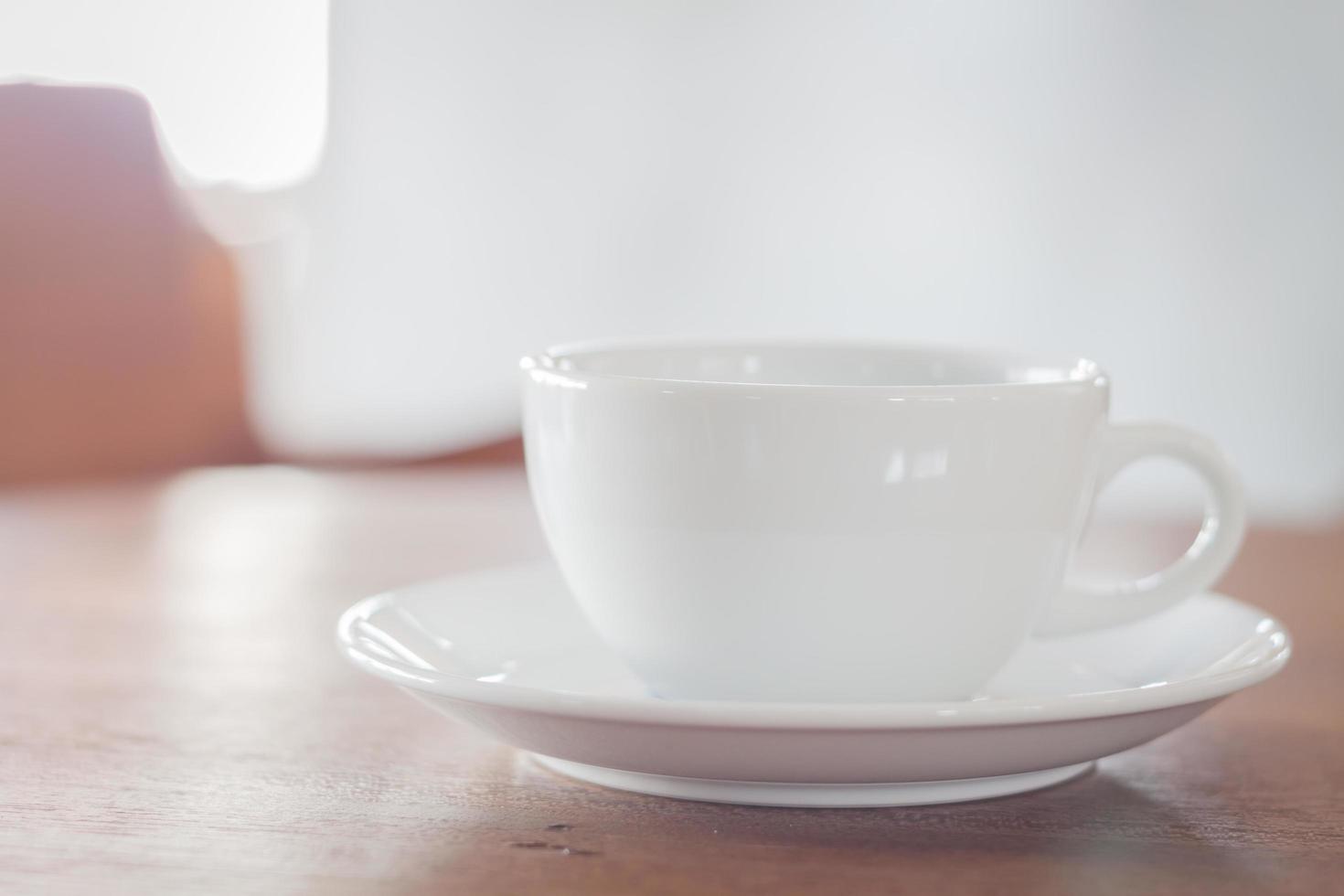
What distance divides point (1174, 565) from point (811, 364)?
0.54ft

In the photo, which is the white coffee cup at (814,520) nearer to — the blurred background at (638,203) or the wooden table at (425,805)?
the wooden table at (425,805)

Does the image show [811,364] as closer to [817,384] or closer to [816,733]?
[817,384]

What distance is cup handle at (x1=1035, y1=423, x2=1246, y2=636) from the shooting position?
0.50 m

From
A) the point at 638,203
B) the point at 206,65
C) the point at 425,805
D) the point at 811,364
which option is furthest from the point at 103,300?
the point at 425,805

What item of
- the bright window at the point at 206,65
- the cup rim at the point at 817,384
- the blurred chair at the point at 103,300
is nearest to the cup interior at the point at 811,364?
the cup rim at the point at 817,384

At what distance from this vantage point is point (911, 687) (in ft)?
1.51

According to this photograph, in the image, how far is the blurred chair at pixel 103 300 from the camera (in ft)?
6.99

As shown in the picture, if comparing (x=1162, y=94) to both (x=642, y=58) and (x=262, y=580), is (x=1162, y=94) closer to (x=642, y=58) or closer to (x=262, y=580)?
(x=642, y=58)

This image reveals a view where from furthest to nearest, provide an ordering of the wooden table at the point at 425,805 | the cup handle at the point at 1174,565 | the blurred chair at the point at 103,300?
the blurred chair at the point at 103,300 < the cup handle at the point at 1174,565 < the wooden table at the point at 425,805

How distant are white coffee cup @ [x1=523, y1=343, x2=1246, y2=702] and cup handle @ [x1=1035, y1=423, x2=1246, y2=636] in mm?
22

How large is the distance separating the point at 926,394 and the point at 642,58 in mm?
2243

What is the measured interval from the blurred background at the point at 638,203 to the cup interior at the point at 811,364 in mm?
1741

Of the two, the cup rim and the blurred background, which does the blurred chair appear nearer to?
the blurred background

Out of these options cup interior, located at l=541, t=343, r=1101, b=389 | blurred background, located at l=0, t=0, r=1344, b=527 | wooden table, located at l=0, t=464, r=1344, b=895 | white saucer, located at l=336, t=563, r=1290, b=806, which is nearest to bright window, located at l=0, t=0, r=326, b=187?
blurred background, located at l=0, t=0, r=1344, b=527
